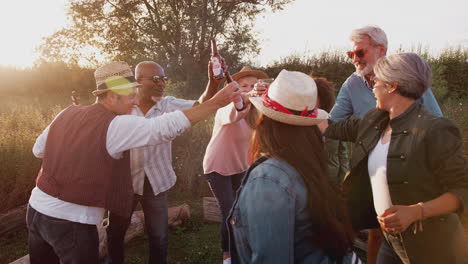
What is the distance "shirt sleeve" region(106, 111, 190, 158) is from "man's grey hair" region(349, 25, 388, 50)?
1.95m

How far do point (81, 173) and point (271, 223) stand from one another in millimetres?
1416

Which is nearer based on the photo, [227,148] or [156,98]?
[156,98]

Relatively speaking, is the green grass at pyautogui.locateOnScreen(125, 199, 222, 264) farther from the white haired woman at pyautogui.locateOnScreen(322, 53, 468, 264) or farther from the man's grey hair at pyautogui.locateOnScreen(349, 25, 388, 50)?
the man's grey hair at pyautogui.locateOnScreen(349, 25, 388, 50)

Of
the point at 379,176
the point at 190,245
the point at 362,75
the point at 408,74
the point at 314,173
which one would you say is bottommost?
the point at 190,245

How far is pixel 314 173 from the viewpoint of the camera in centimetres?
174

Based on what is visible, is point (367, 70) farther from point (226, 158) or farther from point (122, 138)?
point (122, 138)

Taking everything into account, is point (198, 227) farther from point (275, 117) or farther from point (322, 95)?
point (275, 117)

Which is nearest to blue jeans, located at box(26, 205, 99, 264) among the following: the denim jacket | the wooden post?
the denim jacket

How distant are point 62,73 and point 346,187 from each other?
24571mm

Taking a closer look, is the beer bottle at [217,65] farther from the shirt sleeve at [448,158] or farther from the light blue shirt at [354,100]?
the shirt sleeve at [448,158]

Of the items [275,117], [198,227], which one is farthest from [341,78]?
[275,117]

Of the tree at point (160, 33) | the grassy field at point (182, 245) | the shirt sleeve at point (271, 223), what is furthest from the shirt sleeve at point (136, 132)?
the tree at point (160, 33)

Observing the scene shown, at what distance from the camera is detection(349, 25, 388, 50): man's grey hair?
3352 millimetres

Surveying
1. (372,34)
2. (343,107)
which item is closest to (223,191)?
(343,107)
